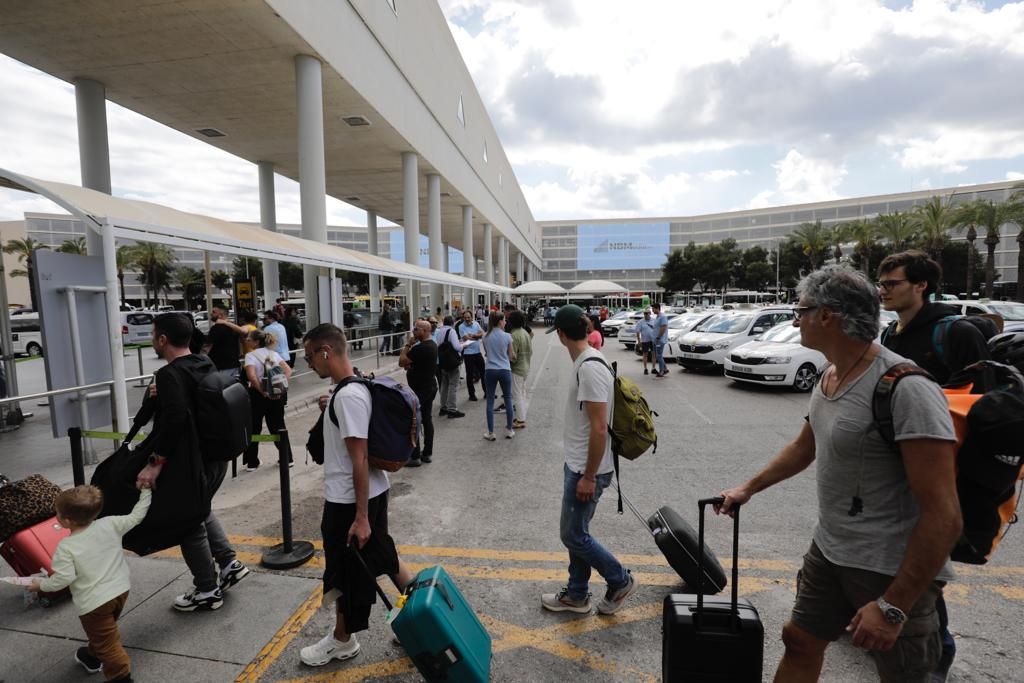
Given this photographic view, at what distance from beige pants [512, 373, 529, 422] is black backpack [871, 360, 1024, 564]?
6753 mm

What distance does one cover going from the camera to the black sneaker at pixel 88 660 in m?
2.74

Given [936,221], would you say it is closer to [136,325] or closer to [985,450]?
[985,450]

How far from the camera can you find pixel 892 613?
1.60 meters

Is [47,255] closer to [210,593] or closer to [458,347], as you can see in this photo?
[210,593]

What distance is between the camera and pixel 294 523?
15.3ft

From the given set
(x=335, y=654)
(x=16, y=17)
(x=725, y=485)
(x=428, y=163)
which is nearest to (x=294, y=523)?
(x=335, y=654)

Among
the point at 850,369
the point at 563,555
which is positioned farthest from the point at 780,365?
the point at 850,369

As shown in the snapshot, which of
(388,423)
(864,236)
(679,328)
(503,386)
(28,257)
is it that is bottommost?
(503,386)

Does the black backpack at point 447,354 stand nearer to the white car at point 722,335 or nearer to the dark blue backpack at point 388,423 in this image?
the dark blue backpack at point 388,423

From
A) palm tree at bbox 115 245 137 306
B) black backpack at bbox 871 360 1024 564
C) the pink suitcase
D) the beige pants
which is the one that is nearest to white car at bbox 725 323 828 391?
the beige pants

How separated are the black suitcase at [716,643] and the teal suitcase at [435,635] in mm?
875

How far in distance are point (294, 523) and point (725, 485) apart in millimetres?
4320

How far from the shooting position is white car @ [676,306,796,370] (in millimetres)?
13789

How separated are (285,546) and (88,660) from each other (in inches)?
52.5
